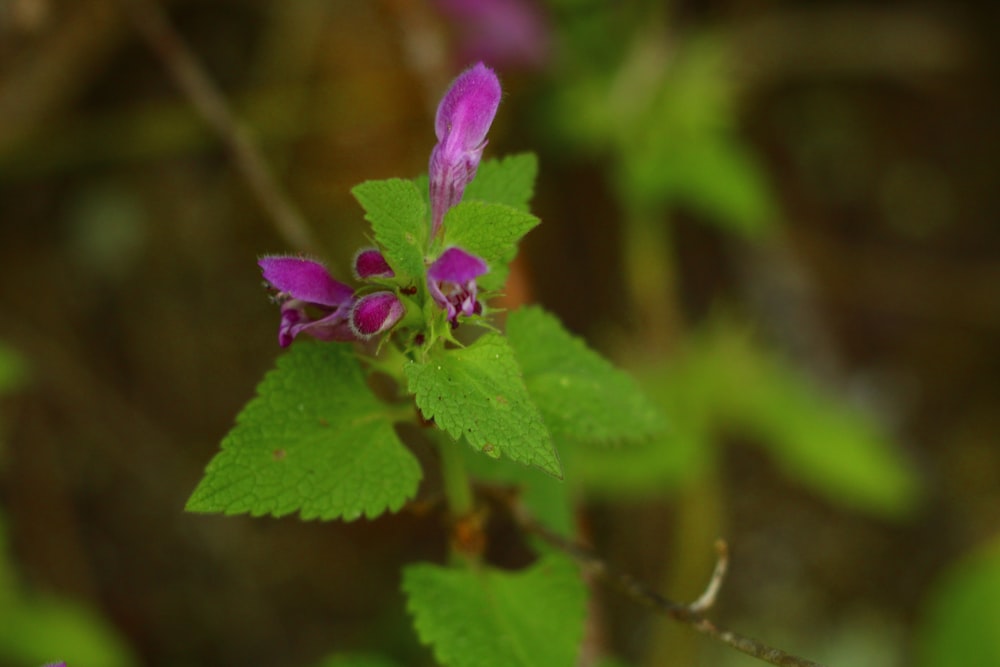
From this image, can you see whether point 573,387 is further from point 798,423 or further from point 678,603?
point 798,423

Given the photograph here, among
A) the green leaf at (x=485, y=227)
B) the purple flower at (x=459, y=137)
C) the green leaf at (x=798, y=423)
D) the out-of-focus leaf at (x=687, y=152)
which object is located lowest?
the green leaf at (x=485, y=227)

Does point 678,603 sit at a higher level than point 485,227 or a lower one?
lower

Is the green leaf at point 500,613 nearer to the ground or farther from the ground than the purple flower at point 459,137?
nearer to the ground

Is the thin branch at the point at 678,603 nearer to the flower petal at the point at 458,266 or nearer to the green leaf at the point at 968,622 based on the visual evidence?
the flower petal at the point at 458,266

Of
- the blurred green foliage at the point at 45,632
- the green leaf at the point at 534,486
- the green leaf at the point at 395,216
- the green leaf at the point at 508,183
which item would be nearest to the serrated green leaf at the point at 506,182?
the green leaf at the point at 508,183

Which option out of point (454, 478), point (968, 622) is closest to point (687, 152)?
point (968, 622)

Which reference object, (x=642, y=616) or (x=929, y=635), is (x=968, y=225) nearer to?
(x=929, y=635)
